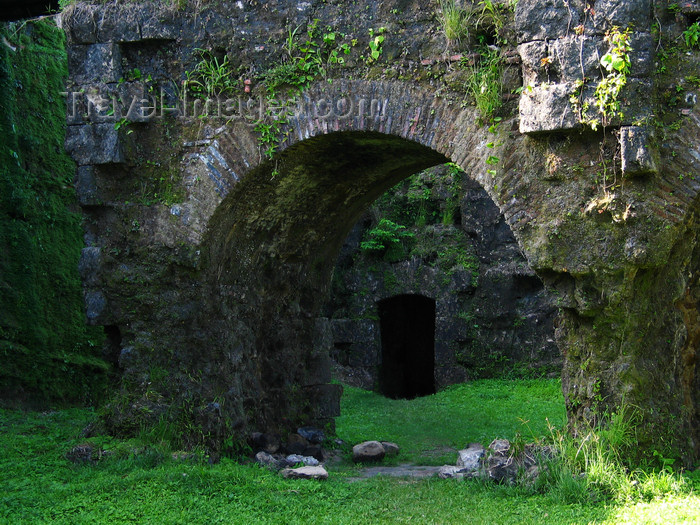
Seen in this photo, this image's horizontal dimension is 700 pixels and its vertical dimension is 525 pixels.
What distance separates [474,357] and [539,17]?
8323 millimetres

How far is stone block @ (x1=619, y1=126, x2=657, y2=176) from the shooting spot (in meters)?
5.07

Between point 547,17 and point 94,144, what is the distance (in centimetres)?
396

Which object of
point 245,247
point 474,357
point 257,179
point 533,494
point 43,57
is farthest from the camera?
point 474,357

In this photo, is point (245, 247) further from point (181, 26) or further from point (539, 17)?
point (539, 17)

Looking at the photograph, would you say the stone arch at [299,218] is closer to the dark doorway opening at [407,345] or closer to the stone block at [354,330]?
the stone block at [354,330]

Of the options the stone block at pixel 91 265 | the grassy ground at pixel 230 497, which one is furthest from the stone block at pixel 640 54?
the stone block at pixel 91 265

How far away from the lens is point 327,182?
24.4ft

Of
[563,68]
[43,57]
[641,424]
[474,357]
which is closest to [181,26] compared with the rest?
[563,68]

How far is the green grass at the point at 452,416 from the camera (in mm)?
8648

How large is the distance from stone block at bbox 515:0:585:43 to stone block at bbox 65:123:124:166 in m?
3.56

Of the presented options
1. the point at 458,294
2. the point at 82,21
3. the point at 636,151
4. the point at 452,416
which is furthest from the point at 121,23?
the point at 458,294

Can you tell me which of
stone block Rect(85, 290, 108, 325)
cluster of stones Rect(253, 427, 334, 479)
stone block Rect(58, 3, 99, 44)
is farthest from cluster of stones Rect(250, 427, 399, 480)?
stone block Rect(58, 3, 99, 44)

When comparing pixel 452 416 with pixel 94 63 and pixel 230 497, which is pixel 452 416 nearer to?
pixel 230 497

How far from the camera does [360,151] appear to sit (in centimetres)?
691
